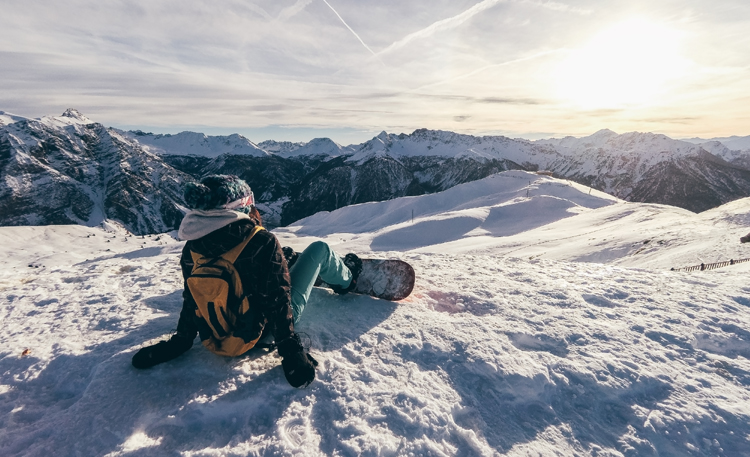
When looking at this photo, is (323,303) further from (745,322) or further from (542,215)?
(542,215)

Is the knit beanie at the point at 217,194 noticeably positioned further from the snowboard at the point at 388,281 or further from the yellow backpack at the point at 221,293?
the snowboard at the point at 388,281

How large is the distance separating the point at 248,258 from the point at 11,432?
79.6 inches

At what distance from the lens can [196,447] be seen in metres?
2.45

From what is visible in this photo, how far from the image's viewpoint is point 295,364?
9.93ft

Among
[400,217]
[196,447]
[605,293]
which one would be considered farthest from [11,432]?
[400,217]

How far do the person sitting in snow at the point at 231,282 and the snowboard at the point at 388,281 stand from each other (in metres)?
2.16

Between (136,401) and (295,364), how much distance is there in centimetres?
133

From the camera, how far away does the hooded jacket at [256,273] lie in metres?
3.01

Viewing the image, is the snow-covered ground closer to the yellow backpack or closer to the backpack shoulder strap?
the yellow backpack

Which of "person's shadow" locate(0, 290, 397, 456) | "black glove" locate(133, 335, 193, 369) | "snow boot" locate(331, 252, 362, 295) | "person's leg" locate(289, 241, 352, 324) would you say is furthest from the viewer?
"snow boot" locate(331, 252, 362, 295)

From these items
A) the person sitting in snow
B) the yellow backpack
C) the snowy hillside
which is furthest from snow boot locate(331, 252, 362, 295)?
the snowy hillside

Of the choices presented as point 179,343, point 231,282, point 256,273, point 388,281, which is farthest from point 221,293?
point 388,281

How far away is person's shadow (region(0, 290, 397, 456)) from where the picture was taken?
245cm

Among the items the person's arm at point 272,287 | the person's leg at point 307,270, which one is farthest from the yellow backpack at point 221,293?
the person's leg at point 307,270
